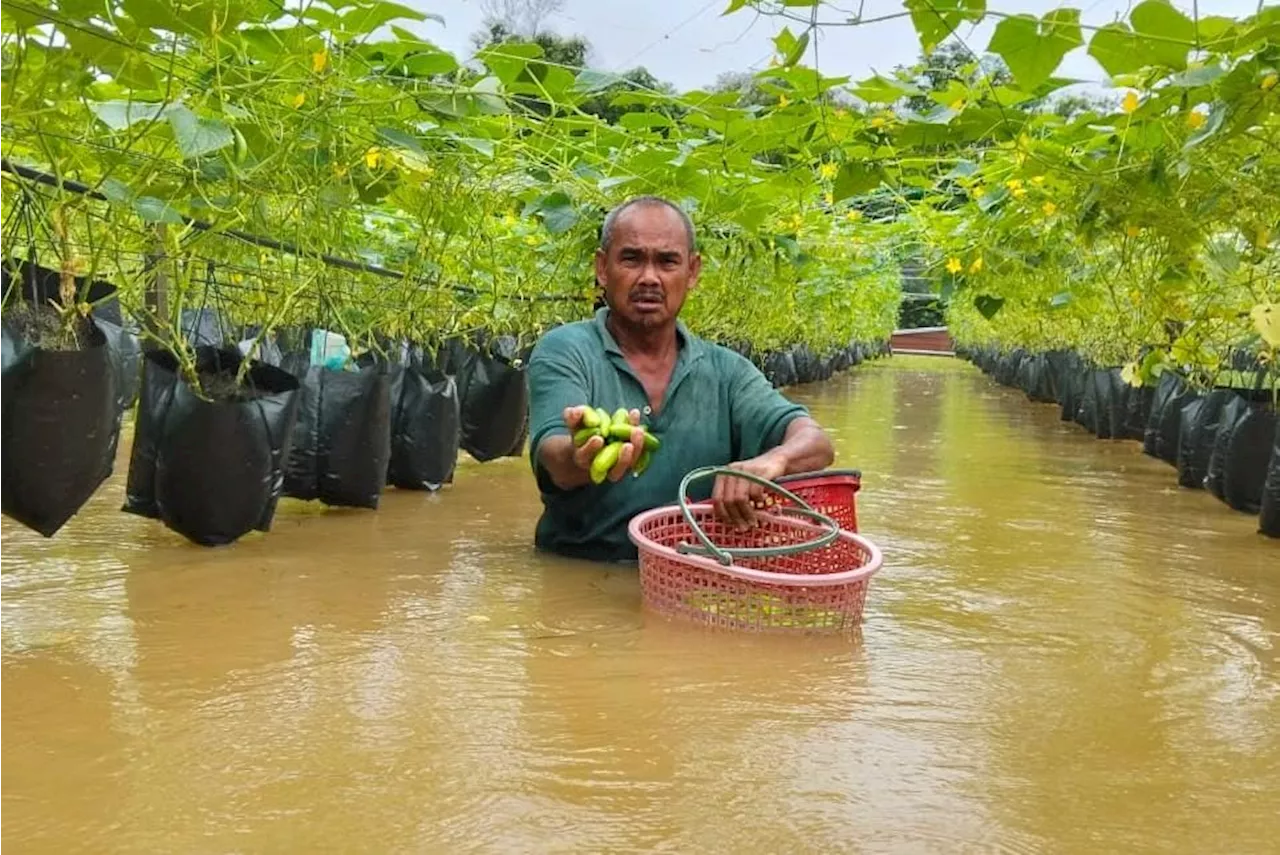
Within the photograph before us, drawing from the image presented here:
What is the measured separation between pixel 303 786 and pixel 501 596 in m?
1.47

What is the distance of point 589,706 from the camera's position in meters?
2.42

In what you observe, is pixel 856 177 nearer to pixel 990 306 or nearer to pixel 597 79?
pixel 597 79

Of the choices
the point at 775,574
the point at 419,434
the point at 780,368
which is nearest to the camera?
the point at 775,574

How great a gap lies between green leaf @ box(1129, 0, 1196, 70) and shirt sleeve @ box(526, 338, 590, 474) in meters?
1.70

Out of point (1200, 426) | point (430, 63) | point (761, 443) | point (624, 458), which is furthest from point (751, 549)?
point (1200, 426)

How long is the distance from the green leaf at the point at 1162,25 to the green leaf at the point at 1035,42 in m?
0.14

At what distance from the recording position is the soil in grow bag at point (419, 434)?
566cm

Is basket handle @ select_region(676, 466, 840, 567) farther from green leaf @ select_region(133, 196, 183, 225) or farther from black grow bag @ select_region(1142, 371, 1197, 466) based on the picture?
black grow bag @ select_region(1142, 371, 1197, 466)

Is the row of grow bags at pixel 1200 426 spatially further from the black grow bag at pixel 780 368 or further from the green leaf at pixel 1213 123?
the black grow bag at pixel 780 368

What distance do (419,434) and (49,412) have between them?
2.56m

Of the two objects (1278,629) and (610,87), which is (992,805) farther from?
(610,87)

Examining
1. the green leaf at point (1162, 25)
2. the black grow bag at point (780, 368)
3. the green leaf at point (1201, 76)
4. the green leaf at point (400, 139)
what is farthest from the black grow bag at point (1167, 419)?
the black grow bag at point (780, 368)

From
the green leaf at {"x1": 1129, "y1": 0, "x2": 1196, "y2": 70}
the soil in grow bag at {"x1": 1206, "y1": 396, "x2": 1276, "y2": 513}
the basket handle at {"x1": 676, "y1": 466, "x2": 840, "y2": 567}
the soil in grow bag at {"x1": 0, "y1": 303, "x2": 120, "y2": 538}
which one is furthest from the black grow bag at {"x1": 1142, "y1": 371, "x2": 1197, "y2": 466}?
the soil in grow bag at {"x1": 0, "y1": 303, "x2": 120, "y2": 538}

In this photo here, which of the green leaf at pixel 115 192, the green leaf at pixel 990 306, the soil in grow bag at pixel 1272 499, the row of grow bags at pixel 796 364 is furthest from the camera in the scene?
the row of grow bags at pixel 796 364
